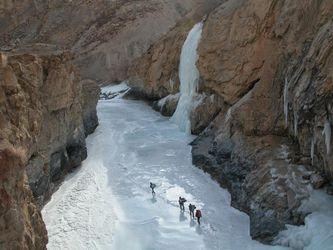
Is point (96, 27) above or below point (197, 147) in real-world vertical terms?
above

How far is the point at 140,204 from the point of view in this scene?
19797 mm

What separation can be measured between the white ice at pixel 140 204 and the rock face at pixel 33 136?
1.17m

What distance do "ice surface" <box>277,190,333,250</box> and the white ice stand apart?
34.2 inches

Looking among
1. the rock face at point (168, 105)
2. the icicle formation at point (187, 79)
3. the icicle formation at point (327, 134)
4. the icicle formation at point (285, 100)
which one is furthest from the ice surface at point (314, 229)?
the rock face at point (168, 105)

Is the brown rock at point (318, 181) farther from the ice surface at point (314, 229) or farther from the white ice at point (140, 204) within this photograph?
the white ice at point (140, 204)

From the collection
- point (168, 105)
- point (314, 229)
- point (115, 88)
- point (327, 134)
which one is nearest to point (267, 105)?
point (327, 134)

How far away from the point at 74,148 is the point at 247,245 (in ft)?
38.1

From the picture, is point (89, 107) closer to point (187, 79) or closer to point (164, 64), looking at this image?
point (187, 79)

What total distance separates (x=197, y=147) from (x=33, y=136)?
910cm

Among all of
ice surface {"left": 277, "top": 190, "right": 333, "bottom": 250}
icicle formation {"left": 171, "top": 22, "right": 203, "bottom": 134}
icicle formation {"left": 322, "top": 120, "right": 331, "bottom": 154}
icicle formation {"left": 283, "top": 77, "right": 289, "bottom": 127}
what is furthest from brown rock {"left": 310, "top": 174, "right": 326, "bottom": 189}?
icicle formation {"left": 171, "top": 22, "right": 203, "bottom": 134}

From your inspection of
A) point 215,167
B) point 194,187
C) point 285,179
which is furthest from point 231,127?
point 285,179

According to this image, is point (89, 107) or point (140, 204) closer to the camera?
point (140, 204)

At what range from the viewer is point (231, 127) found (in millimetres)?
22828

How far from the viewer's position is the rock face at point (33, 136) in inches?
470
